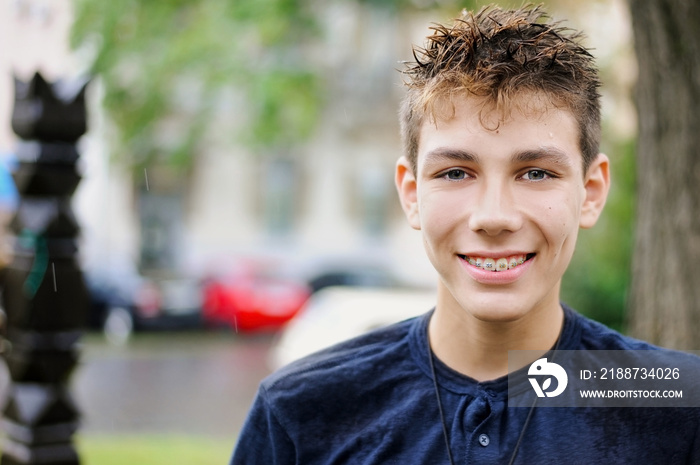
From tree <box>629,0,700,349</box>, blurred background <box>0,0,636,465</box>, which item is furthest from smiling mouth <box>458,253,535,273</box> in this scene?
→ tree <box>629,0,700,349</box>

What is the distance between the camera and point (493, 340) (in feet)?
6.93

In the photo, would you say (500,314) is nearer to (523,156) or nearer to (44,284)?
(523,156)

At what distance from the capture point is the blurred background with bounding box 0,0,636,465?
30.8ft

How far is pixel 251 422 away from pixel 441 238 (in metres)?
0.67

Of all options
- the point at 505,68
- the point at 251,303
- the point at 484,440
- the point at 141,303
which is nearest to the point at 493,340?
the point at 484,440

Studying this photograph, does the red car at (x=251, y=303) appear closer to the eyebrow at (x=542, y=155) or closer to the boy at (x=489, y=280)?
the boy at (x=489, y=280)

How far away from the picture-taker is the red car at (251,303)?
18219 millimetres

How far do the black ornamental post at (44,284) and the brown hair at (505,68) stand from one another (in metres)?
2.66

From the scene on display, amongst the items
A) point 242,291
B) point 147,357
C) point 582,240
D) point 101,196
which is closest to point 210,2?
point 582,240

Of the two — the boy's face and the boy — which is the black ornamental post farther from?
the boy's face

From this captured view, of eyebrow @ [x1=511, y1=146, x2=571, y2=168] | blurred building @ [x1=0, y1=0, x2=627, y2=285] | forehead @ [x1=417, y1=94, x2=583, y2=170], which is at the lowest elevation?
blurred building @ [x1=0, y1=0, x2=627, y2=285]

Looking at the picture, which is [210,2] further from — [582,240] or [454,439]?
[454,439]

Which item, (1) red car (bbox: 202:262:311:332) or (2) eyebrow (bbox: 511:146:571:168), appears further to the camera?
(1) red car (bbox: 202:262:311:332)

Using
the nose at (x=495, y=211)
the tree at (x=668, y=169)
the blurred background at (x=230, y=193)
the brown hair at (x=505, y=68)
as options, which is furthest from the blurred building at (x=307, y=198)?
the nose at (x=495, y=211)
